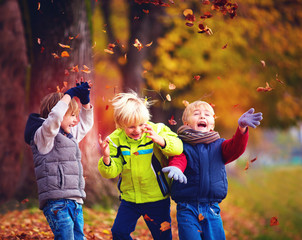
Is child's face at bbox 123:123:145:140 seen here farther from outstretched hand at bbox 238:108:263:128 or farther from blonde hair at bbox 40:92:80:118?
outstretched hand at bbox 238:108:263:128

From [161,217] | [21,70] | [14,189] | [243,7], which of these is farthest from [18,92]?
[243,7]

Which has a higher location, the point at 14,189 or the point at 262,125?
the point at 262,125

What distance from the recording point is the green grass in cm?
995

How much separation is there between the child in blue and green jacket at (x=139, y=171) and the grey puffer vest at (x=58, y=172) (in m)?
0.27

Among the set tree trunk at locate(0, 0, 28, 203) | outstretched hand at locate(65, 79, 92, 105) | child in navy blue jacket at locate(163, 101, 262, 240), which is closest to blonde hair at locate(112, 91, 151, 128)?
outstretched hand at locate(65, 79, 92, 105)


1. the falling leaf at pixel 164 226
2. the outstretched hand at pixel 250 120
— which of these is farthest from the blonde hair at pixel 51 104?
the outstretched hand at pixel 250 120

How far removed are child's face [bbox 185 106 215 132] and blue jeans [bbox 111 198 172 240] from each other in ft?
2.52

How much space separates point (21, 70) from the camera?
7922mm

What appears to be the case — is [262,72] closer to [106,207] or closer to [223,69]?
[223,69]

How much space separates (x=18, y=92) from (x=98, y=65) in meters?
7.27

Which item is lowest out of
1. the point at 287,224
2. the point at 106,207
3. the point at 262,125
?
the point at 287,224

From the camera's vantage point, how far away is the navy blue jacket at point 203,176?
3.76m

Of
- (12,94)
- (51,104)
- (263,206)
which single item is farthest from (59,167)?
(263,206)

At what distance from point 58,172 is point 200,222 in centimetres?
135
